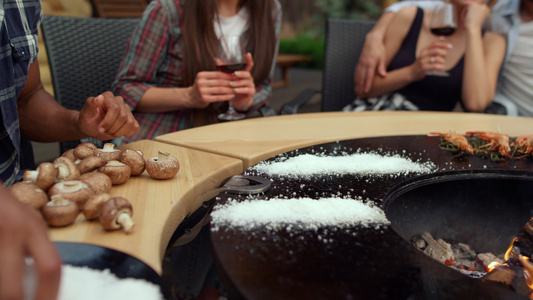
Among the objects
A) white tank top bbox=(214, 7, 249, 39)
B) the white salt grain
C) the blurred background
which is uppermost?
white tank top bbox=(214, 7, 249, 39)

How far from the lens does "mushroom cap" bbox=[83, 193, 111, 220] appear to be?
583mm

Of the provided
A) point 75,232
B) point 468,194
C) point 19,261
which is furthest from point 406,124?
point 19,261

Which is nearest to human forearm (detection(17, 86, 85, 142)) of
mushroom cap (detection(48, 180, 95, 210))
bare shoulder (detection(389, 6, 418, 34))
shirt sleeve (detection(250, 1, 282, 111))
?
mushroom cap (detection(48, 180, 95, 210))

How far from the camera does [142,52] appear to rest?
1666mm

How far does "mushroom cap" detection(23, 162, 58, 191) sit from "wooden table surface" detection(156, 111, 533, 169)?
1.55 feet

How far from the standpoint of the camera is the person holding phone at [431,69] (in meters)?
Result: 2.03

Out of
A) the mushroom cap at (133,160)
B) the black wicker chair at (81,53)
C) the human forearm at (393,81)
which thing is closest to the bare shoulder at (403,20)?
the human forearm at (393,81)

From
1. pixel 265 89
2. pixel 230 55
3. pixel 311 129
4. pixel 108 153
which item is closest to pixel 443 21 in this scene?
pixel 265 89

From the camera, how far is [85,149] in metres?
0.78

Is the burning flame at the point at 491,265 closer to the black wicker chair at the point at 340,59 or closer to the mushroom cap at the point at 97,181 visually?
the mushroom cap at the point at 97,181

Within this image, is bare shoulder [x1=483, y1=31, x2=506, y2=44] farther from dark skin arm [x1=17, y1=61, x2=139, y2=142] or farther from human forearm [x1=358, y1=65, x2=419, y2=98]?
dark skin arm [x1=17, y1=61, x2=139, y2=142]

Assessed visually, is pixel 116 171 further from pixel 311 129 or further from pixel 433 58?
pixel 433 58

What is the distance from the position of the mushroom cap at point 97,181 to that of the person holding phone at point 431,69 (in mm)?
1707

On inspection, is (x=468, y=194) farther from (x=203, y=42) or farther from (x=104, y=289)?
(x=203, y=42)
